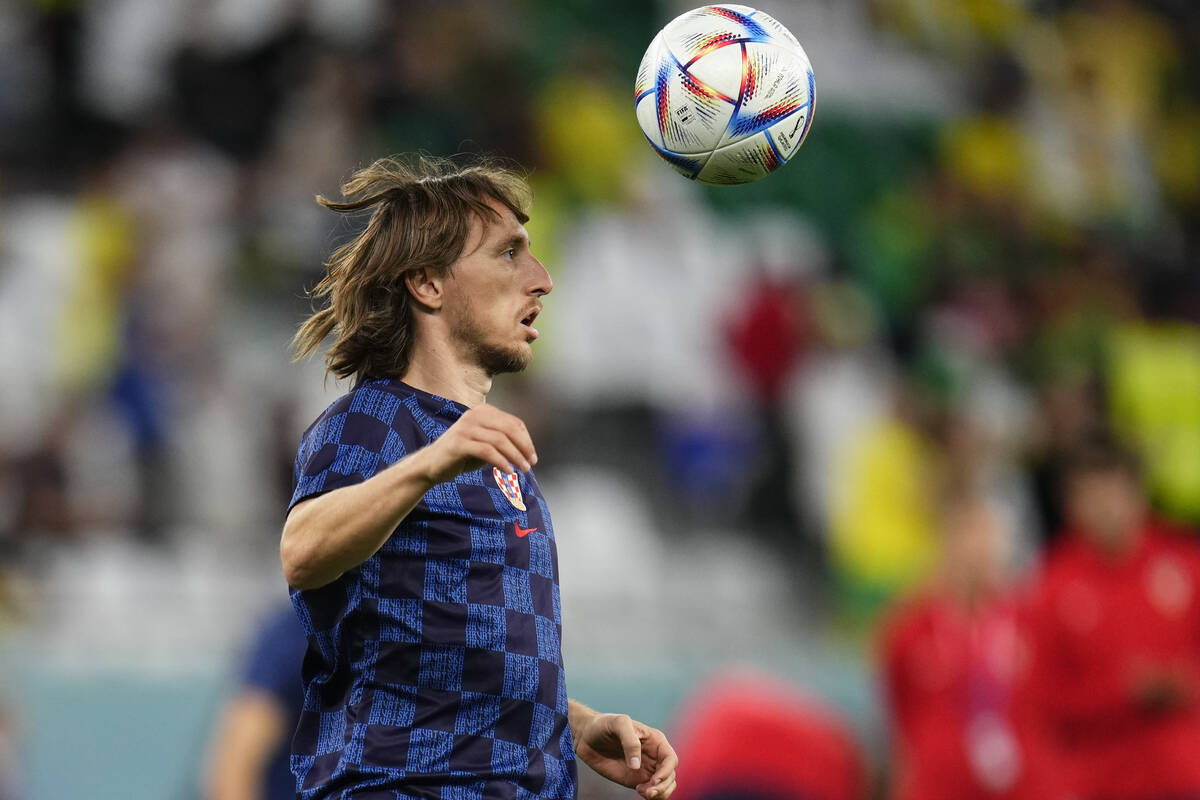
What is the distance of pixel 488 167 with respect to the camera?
4027 mm

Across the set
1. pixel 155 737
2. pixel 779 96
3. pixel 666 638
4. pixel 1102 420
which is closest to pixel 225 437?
pixel 155 737

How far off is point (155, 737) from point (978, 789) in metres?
3.74

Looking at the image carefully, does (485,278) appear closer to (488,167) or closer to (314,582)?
(488,167)

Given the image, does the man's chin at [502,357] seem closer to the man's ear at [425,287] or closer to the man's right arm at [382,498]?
the man's ear at [425,287]

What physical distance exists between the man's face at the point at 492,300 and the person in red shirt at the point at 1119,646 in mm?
4666

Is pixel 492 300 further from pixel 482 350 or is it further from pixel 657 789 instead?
pixel 657 789

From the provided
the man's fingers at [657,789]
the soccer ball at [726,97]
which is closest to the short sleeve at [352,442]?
the man's fingers at [657,789]

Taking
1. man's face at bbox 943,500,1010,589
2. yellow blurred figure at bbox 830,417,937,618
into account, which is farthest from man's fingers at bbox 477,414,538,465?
yellow blurred figure at bbox 830,417,937,618

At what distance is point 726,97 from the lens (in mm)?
4176

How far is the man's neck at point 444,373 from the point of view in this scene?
3.60 metres

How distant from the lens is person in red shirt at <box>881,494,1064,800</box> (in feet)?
24.1

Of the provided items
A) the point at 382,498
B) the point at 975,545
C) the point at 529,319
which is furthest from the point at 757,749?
the point at 382,498

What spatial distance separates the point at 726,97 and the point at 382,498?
164cm

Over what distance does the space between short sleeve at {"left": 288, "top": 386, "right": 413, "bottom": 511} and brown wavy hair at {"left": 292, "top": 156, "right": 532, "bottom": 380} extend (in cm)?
14
